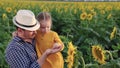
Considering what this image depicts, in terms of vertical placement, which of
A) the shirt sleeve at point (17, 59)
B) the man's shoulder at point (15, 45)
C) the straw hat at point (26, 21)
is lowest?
the shirt sleeve at point (17, 59)

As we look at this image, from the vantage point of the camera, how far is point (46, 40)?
12.2 feet

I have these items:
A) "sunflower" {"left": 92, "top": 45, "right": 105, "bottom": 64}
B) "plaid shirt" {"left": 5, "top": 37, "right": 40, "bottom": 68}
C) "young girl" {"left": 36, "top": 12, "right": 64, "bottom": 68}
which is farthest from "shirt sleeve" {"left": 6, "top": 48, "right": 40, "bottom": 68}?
"sunflower" {"left": 92, "top": 45, "right": 105, "bottom": 64}

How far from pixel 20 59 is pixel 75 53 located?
416 millimetres

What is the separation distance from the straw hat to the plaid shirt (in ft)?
0.38

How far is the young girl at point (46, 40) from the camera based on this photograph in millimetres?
3631

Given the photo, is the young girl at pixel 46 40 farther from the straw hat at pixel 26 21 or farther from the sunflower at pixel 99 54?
the sunflower at pixel 99 54

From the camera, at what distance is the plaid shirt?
3.49 meters

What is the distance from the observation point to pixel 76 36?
825 cm

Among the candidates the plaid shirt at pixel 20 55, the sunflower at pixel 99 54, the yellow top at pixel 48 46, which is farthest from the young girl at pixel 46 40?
the sunflower at pixel 99 54

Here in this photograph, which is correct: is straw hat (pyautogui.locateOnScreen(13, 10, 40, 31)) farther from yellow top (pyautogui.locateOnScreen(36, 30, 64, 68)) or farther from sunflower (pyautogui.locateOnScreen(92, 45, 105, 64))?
sunflower (pyautogui.locateOnScreen(92, 45, 105, 64))

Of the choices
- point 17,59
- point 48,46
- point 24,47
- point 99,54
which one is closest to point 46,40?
point 48,46

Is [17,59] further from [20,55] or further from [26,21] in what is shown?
[26,21]

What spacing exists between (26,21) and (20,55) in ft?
0.83

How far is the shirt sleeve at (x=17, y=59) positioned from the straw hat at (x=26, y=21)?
0.62 feet
